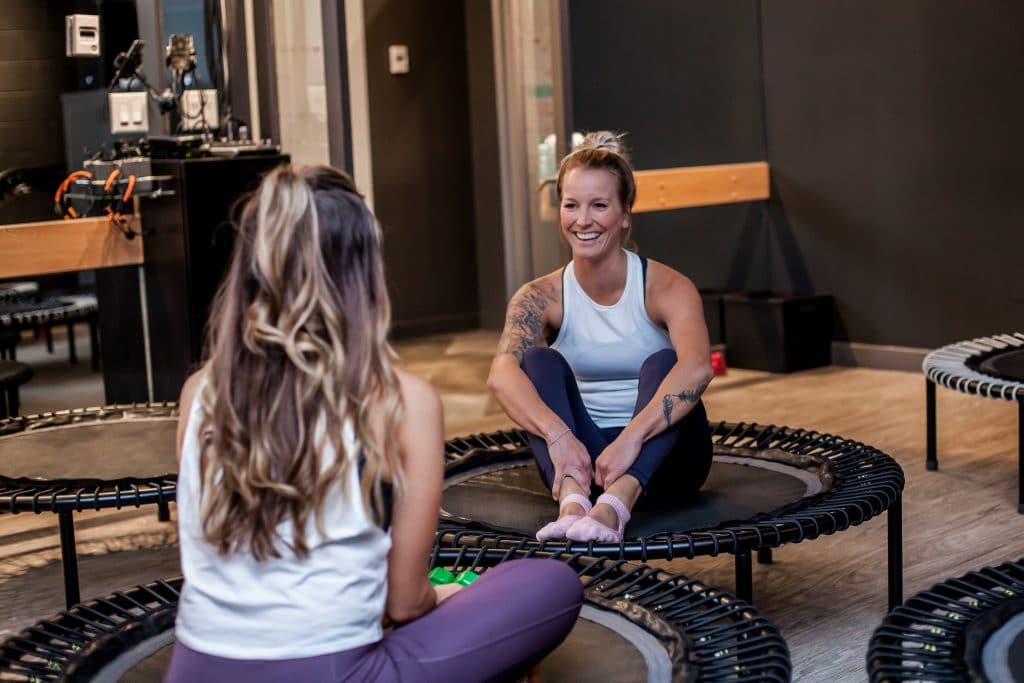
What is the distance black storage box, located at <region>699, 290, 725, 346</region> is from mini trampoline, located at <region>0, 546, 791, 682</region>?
161 inches

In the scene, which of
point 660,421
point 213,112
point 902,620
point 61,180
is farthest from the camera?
point 213,112

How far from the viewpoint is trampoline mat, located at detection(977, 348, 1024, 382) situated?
3.75 meters

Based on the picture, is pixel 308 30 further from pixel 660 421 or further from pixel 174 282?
pixel 660 421

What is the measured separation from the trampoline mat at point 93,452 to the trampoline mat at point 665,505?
0.73 metres

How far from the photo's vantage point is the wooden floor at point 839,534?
3039 millimetres

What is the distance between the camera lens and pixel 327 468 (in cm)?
153

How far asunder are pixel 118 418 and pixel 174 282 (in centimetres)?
81

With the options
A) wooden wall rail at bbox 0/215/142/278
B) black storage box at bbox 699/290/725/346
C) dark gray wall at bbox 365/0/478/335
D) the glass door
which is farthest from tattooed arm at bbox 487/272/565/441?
dark gray wall at bbox 365/0/478/335

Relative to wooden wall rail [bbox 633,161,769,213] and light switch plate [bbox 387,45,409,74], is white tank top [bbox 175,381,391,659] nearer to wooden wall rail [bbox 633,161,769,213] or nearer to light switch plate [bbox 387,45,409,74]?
wooden wall rail [bbox 633,161,769,213]

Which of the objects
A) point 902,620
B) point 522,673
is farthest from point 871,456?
point 522,673

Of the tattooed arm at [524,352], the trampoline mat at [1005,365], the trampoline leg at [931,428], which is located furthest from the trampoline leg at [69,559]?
the trampoline leg at [931,428]

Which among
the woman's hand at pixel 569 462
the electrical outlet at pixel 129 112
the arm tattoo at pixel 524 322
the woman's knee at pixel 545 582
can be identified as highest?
the electrical outlet at pixel 129 112

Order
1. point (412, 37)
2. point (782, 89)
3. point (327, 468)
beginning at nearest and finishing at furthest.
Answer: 1. point (327, 468)
2. point (782, 89)
3. point (412, 37)

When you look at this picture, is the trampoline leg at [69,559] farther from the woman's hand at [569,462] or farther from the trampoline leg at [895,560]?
the trampoline leg at [895,560]
